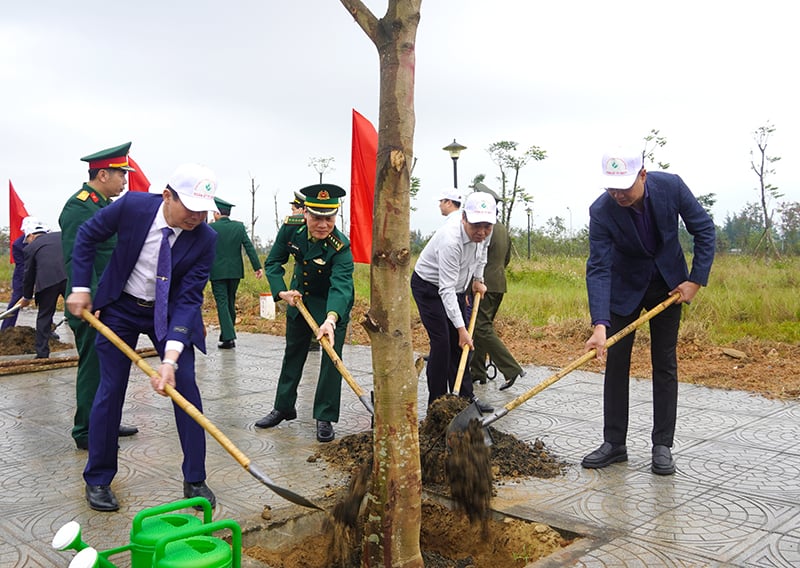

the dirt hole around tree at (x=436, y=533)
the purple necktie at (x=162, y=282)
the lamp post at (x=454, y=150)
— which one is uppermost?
the lamp post at (x=454, y=150)

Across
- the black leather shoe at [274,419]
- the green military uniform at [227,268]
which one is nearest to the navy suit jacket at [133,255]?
the black leather shoe at [274,419]

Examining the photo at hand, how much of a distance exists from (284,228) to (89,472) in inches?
95.8

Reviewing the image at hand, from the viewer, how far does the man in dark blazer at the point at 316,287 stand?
5441mm

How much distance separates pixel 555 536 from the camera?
12.1 feet

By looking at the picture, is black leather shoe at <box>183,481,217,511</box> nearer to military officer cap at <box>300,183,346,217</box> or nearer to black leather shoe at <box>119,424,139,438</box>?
black leather shoe at <box>119,424,139,438</box>

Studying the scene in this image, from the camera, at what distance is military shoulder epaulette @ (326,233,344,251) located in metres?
5.60

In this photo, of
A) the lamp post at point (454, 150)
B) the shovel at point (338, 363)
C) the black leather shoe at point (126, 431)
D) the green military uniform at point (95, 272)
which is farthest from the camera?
the lamp post at point (454, 150)

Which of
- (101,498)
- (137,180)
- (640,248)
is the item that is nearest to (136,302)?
(101,498)

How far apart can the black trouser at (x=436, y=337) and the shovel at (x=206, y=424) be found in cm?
234

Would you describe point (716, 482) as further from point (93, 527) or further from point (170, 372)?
point (93, 527)

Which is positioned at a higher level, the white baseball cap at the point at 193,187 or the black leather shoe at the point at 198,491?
the white baseball cap at the point at 193,187

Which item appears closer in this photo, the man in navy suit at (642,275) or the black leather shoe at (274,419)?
the man in navy suit at (642,275)

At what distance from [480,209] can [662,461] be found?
216 cm

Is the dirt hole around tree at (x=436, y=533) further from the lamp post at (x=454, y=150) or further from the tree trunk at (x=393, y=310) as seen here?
the lamp post at (x=454, y=150)
